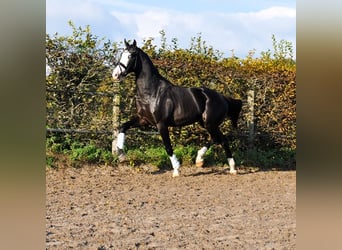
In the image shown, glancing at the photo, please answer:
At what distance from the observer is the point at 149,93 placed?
24.5 ft

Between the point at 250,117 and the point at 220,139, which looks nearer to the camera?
the point at 220,139

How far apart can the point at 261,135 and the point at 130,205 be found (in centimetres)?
476

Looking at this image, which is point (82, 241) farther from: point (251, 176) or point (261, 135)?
point (261, 135)

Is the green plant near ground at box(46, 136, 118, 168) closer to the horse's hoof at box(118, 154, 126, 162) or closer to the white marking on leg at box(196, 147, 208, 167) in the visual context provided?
the horse's hoof at box(118, 154, 126, 162)

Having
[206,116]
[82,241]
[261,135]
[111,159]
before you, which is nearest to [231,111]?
[206,116]

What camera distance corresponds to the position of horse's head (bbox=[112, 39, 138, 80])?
7164mm

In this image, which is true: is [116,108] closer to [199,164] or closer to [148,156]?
[148,156]

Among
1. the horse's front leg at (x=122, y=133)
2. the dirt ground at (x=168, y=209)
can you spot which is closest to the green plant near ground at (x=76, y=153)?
the dirt ground at (x=168, y=209)

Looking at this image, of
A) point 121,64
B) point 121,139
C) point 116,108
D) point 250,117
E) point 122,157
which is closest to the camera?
point 121,64

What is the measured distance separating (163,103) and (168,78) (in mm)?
1481

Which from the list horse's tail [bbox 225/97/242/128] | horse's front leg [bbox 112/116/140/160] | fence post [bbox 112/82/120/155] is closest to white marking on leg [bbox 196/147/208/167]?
horse's tail [bbox 225/97/242/128]

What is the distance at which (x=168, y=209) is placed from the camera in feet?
17.1

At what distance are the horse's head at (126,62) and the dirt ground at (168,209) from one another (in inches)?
64.6

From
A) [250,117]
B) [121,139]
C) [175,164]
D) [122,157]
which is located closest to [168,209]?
[175,164]
